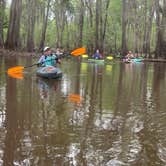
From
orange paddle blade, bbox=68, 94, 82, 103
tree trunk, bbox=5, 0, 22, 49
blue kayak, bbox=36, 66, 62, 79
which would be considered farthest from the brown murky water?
tree trunk, bbox=5, 0, 22, 49

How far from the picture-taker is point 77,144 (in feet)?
21.0

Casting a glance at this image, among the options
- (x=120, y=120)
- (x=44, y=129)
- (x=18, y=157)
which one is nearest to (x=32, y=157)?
(x=18, y=157)

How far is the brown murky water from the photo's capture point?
5789mm

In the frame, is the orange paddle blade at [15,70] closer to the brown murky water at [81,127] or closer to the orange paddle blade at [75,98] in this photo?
the brown murky water at [81,127]

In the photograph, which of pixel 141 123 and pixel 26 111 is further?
pixel 26 111

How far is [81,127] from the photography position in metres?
7.57

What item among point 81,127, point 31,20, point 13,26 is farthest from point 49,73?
point 31,20

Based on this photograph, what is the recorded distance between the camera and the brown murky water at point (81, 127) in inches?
228

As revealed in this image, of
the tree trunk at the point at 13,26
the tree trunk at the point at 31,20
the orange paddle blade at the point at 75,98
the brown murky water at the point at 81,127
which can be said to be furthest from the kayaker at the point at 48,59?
the tree trunk at the point at 31,20

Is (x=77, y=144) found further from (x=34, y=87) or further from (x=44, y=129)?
(x=34, y=87)

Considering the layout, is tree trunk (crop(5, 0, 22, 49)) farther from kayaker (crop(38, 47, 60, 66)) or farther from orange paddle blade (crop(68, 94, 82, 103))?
orange paddle blade (crop(68, 94, 82, 103))

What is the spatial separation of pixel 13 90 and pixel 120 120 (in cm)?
453

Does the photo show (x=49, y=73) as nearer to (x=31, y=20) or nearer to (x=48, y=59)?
(x=48, y=59)

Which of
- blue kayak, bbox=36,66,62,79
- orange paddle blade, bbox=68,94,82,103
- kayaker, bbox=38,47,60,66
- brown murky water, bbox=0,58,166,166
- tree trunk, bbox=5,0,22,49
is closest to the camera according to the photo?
brown murky water, bbox=0,58,166,166
